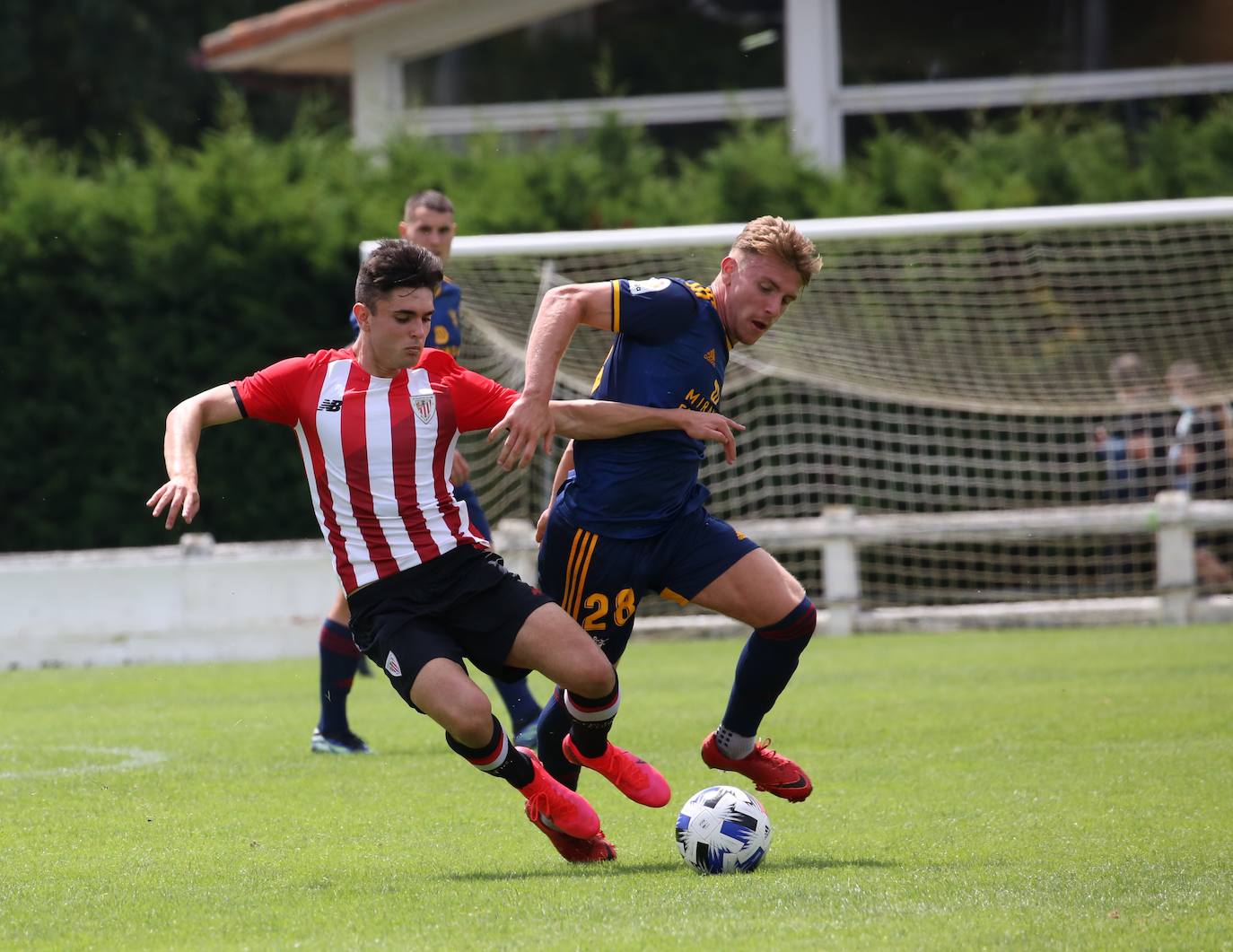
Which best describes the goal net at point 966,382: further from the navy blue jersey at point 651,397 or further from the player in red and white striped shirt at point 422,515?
the player in red and white striped shirt at point 422,515

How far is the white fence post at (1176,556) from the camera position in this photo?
503 inches

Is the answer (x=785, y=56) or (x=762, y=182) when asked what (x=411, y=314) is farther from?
(x=785, y=56)

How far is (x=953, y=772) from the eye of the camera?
684 cm

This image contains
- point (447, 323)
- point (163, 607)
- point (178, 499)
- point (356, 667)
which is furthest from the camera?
point (163, 607)

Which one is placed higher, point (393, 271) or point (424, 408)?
point (393, 271)

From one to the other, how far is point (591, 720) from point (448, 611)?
604 millimetres

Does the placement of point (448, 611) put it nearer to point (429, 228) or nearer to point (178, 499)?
point (178, 499)

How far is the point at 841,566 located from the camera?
1300 cm

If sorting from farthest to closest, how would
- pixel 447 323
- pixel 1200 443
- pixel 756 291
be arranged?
pixel 1200 443 → pixel 447 323 → pixel 756 291

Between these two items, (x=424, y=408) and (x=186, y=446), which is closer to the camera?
(x=186, y=446)

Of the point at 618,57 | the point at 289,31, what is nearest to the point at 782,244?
the point at 618,57

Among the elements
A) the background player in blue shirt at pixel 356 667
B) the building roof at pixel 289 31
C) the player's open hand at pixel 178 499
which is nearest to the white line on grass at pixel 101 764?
the background player in blue shirt at pixel 356 667

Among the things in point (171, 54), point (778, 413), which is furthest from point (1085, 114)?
point (171, 54)

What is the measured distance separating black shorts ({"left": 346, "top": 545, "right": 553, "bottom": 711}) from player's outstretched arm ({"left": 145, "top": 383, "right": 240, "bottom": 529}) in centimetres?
65
